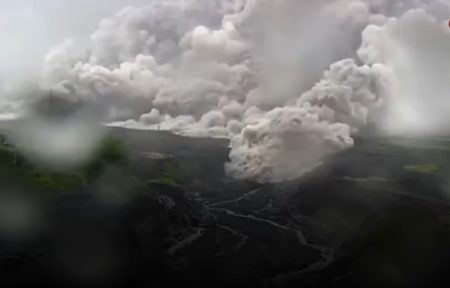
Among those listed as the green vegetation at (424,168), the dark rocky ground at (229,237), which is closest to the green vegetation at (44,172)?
the dark rocky ground at (229,237)

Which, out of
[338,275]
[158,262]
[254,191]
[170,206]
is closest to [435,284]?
[338,275]

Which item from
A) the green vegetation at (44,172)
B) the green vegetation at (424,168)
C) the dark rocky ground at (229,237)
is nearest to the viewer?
the dark rocky ground at (229,237)

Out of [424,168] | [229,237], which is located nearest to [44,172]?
[229,237]

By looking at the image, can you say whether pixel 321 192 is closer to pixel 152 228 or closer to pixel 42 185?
pixel 152 228

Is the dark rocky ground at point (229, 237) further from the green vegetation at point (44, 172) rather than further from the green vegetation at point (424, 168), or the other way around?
the green vegetation at point (424, 168)

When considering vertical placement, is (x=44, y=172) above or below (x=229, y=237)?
above

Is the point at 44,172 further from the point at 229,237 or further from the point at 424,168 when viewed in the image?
the point at 424,168

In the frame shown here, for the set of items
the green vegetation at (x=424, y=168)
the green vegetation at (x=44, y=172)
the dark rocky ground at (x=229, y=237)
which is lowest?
the dark rocky ground at (x=229, y=237)

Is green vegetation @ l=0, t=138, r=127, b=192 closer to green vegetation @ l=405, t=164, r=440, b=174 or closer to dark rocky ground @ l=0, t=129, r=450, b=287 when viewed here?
dark rocky ground @ l=0, t=129, r=450, b=287
